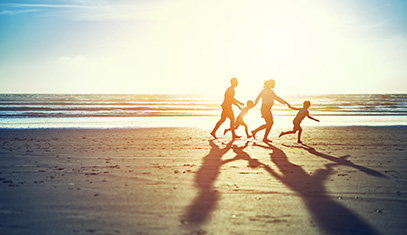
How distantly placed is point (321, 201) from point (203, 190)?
1724 mm

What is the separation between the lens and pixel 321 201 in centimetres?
435

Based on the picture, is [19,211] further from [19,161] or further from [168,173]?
[19,161]

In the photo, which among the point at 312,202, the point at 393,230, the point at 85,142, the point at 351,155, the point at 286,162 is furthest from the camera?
the point at 85,142

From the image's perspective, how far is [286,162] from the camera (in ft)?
23.1

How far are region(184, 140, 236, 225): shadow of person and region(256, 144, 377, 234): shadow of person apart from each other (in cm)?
112

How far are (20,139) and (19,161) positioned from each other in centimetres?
444

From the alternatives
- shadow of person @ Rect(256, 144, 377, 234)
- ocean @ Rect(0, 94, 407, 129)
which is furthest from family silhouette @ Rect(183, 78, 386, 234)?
ocean @ Rect(0, 94, 407, 129)

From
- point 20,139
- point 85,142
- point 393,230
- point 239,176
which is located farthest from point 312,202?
point 20,139

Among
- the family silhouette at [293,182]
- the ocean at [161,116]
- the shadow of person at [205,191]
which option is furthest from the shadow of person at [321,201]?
the ocean at [161,116]

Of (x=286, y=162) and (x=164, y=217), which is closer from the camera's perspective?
(x=164, y=217)

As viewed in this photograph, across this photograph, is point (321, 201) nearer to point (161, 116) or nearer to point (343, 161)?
point (343, 161)

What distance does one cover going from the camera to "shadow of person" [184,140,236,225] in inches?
151

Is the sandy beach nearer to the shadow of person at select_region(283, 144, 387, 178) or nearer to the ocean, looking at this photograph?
the shadow of person at select_region(283, 144, 387, 178)

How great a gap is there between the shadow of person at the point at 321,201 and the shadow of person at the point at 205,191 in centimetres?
112
